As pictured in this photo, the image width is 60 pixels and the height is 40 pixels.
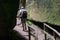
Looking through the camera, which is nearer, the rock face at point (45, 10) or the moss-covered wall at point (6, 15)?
the moss-covered wall at point (6, 15)

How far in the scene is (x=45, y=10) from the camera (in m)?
13.3

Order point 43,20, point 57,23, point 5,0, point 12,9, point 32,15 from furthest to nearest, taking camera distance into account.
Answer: point 32,15
point 43,20
point 57,23
point 12,9
point 5,0

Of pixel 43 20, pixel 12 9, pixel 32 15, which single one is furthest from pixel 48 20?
pixel 12 9

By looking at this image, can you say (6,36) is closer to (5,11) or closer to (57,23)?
(5,11)

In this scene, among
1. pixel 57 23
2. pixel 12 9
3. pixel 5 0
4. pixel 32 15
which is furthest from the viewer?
pixel 32 15

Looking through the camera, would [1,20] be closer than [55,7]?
Yes

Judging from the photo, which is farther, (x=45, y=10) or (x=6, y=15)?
(x=45, y=10)

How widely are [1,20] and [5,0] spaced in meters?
1.01

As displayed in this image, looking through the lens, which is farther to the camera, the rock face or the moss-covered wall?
the rock face

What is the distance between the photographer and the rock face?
41.0 feet

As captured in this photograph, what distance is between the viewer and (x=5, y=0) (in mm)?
10047

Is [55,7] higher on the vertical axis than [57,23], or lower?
higher

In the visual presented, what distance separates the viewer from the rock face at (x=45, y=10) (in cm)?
1251

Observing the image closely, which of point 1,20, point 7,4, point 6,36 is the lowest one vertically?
point 6,36
